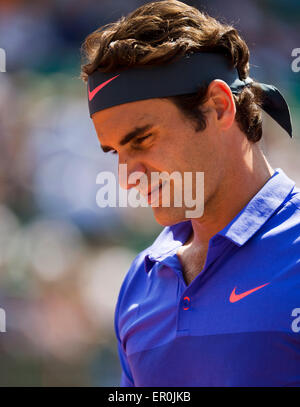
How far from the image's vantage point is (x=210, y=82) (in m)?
1.17

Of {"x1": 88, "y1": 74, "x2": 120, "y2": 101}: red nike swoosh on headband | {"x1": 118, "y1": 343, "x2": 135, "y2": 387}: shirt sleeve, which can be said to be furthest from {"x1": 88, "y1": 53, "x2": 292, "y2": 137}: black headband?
{"x1": 118, "y1": 343, "x2": 135, "y2": 387}: shirt sleeve

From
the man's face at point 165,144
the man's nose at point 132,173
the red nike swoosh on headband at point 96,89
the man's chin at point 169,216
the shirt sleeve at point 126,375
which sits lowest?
the shirt sleeve at point 126,375

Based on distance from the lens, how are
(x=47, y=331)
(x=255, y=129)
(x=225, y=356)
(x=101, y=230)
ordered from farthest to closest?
(x=101, y=230) → (x=47, y=331) → (x=255, y=129) → (x=225, y=356)

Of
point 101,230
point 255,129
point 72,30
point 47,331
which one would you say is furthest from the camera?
point 72,30

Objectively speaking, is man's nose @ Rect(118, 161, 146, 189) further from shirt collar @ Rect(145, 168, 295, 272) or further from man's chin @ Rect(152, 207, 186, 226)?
shirt collar @ Rect(145, 168, 295, 272)

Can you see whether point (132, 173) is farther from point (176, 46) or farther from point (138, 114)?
point (176, 46)

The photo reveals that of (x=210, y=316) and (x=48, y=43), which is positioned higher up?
(x=48, y=43)

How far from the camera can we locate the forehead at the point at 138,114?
1126mm

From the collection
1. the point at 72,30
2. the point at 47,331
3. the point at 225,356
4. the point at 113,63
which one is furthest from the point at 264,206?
the point at 72,30

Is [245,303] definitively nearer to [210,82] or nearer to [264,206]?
[264,206]

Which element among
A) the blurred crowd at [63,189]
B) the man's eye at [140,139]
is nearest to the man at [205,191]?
the man's eye at [140,139]

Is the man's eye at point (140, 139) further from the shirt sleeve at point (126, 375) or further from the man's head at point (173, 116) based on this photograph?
the shirt sleeve at point (126, 375)

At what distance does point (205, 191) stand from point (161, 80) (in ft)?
0.82

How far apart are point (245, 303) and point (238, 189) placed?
0.26 metres
